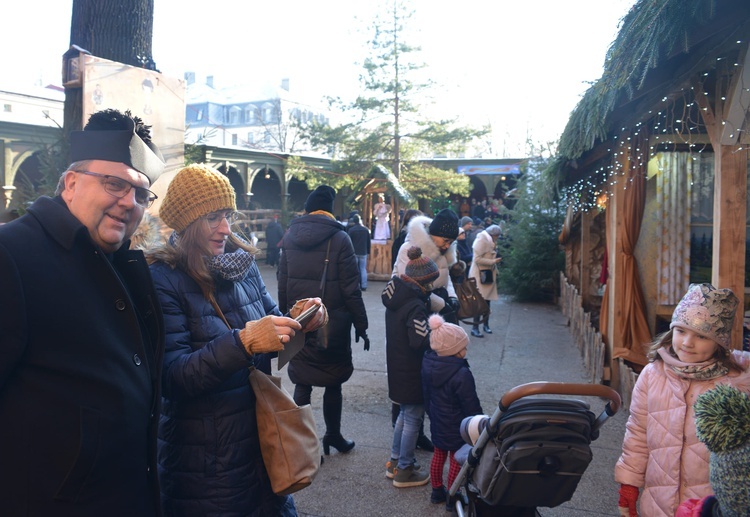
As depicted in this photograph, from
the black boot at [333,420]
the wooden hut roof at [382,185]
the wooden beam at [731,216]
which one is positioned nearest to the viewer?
the wooden beam at [731,216]

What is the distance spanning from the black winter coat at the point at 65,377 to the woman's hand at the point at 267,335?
0.40m

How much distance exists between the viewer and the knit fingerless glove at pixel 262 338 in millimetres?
2088

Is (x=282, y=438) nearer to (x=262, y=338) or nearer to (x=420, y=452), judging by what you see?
(x=262, y=338)

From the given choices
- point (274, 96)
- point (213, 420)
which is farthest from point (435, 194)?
point (274, 96)

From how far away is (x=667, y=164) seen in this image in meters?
7.30

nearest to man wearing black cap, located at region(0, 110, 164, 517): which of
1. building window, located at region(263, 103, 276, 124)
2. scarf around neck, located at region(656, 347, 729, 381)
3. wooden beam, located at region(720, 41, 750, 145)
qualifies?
scarf around neck, located at region(656, 347, 729, 381)

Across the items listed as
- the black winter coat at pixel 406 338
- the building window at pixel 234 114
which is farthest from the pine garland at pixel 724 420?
the building window at pixel 234 114

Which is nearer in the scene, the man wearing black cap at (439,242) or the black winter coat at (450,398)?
the black winter coat at (450,398)

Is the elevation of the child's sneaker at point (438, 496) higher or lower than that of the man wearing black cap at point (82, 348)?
lower

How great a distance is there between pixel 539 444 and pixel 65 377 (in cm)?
205

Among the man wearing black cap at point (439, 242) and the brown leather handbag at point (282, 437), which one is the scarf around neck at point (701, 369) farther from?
the man wearing black cap at point (439, 242)

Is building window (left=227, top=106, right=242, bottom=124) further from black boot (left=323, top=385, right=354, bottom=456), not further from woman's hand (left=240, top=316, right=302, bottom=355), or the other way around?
woman's hand (left=240, top=316, right=302, bottom=355)

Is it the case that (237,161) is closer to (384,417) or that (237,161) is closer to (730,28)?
(384,417)

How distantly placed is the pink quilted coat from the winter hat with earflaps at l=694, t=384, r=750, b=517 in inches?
44.9
